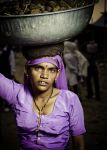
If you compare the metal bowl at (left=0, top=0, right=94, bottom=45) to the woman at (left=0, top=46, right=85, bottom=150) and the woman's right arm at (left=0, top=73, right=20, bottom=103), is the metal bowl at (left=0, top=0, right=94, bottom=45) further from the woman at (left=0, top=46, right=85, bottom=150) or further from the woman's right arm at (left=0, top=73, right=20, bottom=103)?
the woman's right arm at (left=0, top=73, right=20, bottom=103)

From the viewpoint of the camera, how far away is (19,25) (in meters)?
2.31

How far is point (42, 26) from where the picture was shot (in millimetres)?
2311

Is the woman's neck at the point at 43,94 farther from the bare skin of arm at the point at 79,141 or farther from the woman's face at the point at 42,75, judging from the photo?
the bare skin of arm at the point at 79,141

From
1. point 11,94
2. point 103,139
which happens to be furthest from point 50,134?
point 103,139

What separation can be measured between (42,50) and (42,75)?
19cm

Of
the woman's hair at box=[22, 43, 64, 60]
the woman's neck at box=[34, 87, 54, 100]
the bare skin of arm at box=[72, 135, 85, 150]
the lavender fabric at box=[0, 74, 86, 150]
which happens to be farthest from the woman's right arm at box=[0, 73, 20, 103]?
the bare skin of arm at box=[72, 135, 85, 150]

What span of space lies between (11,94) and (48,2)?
30.3 inches

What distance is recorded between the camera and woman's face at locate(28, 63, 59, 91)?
258 centimetres

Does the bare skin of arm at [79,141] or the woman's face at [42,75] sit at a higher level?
the woman's face at [42,75]

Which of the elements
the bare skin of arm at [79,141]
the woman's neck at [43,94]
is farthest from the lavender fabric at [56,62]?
the bare skin of arm at [79,141]

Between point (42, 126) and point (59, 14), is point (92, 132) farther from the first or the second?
point (59, 14)

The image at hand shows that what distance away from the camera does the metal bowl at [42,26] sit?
7.50ft

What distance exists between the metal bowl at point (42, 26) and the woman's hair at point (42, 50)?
11 centimetres

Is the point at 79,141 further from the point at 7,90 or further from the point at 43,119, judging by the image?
the point at 7,90
